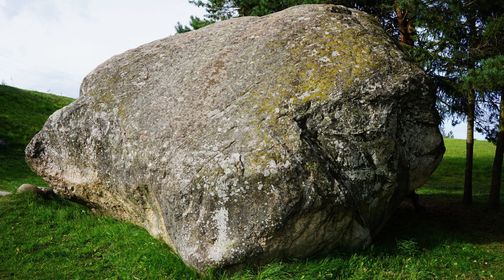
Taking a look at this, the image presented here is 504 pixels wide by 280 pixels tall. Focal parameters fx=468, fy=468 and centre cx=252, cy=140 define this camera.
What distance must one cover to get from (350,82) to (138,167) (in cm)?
456

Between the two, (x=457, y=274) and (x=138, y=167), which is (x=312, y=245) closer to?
(x=457, y=274)

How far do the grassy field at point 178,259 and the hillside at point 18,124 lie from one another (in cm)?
630

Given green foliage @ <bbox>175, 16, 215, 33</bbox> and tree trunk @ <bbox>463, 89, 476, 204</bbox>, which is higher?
green foliage @ <bbox>175, 16, 215, 33</bbox>

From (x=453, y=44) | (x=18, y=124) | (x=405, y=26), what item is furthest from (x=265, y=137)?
(x=18, y=124)

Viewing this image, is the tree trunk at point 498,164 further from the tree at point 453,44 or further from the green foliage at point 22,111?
the green foliage at point 22,111

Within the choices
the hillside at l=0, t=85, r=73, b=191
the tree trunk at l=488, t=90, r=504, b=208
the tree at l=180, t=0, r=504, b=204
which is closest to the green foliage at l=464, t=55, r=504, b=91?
the tree at l=180, t=0, r=504, b=204

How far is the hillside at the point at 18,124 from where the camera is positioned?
65.2ft

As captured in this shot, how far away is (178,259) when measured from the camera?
8.84 m

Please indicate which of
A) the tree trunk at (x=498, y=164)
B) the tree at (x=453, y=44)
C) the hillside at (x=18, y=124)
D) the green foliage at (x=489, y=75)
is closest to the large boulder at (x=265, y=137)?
the green foliage at (x=489, y=75)

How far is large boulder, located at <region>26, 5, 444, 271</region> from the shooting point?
7.96 m

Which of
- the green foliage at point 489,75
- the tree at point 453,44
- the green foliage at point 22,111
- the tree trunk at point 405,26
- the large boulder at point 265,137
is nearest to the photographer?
the large boulder at point 265,137

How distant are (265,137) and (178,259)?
2.88 m

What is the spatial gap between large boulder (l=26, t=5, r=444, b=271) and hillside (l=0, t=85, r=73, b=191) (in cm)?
955

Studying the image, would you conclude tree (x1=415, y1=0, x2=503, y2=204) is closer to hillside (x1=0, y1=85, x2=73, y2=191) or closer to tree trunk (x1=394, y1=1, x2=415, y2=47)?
tree trunk (x1=394, y1=1, x2=415, y2=47)
